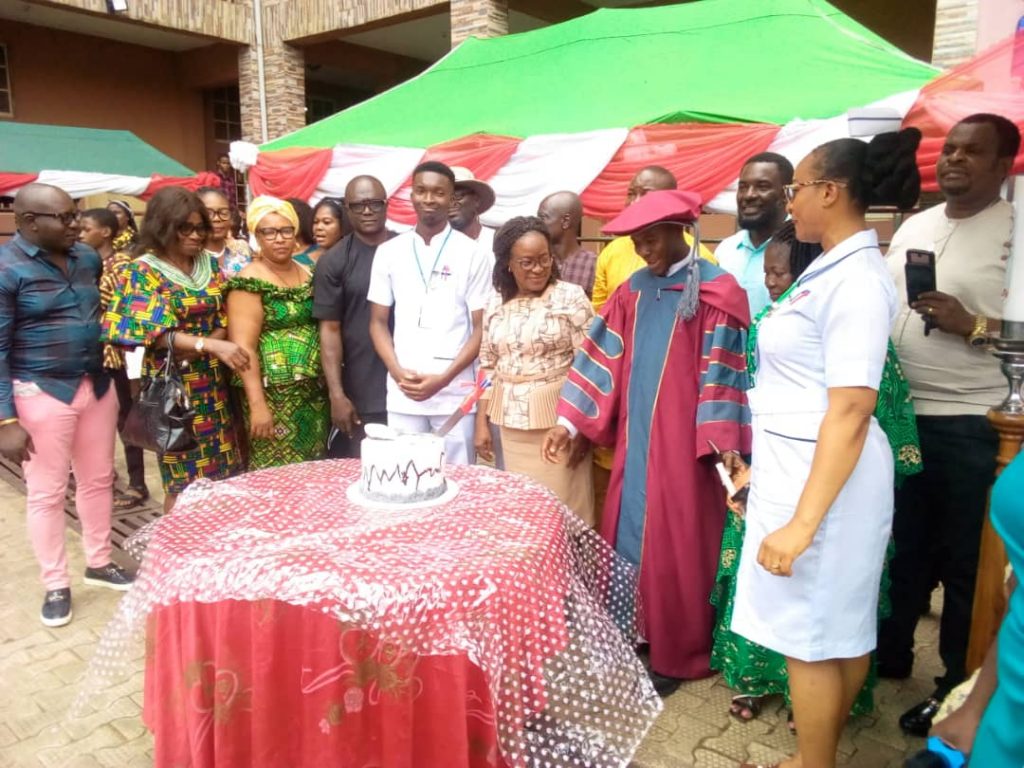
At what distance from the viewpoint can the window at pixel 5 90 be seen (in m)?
12.8

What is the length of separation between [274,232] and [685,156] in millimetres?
3148

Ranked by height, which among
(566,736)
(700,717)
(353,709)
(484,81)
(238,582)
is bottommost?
(700,717)

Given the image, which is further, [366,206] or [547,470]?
[366,206]

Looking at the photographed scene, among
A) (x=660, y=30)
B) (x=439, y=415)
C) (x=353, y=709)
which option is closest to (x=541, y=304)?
(x=439, y=415)

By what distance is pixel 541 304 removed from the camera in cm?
298

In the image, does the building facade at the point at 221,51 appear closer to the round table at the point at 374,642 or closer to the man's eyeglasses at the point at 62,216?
the man's eyeglasses at the point at 62,216

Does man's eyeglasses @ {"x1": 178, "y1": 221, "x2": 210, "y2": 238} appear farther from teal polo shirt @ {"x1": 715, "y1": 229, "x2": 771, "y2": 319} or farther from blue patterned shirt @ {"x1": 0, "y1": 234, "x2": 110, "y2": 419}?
teal polo shirt @ {"x1": 715, "y1": 229, "x2": 771, "y2": 319}

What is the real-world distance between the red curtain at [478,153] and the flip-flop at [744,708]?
4.49 meters

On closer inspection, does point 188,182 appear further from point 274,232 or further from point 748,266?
point 748,266

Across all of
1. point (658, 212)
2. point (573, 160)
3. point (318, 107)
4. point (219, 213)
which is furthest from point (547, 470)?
point (318, 107)

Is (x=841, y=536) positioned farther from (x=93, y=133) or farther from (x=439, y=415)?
(x=93, y=133)

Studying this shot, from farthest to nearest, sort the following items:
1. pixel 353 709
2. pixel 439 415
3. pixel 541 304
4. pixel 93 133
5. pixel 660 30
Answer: pixel 93 133 → pixel 660 30 → pixel 439 415 → pixel 541 304 → pixel 353 709

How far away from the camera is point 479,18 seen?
10.0 meters

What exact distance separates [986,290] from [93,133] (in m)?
13.9
